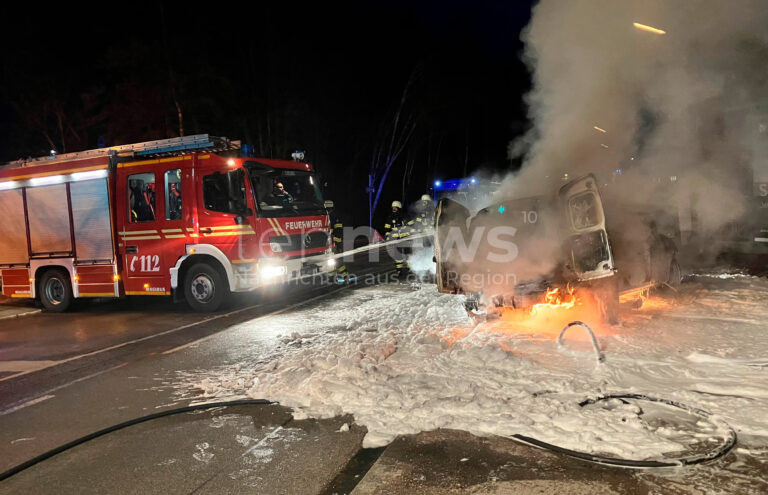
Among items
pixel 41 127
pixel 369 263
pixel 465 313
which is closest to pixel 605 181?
pixel 465 313

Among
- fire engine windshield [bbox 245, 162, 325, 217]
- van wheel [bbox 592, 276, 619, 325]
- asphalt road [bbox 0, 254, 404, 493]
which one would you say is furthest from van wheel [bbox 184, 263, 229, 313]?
van wheel [bbox 592, 276, 619, 325]

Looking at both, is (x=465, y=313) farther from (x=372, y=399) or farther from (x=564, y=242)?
(x=372, y=399)

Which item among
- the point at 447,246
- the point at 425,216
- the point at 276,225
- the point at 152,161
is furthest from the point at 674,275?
the point at 425,216

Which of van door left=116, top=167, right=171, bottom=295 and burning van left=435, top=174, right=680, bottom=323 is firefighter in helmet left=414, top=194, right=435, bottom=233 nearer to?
van door left=116, top=167, right=171, bottom=295

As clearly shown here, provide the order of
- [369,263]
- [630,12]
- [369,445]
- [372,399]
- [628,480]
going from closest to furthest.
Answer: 1. [628,480]
2. [369,445]
3. [372,399]
4. [630,12]
5. [369,263]

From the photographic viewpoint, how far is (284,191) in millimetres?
8844

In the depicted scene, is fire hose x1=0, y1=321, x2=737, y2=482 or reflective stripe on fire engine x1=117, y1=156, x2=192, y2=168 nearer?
fire hose x1=0, y1=321, x2=737, y2=482

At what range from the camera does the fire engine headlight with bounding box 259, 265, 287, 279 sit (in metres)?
8.28

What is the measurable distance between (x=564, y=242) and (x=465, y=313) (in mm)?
2114

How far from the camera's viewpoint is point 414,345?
570cm

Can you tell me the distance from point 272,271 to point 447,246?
3.23 m

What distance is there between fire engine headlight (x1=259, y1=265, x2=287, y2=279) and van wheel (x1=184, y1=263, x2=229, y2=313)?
2.54ft

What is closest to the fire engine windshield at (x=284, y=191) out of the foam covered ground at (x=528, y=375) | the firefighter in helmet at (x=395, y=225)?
the foam covered ground at (x=528, y=375)

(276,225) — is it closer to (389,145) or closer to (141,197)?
(141,197)
